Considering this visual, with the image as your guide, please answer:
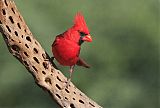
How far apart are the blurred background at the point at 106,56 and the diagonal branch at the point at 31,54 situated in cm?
366

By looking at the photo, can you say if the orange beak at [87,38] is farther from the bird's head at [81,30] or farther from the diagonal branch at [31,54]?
the diagonal branch at [31,54]

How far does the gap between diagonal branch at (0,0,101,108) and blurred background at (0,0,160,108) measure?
366 cm

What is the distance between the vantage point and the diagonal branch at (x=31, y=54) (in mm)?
2184

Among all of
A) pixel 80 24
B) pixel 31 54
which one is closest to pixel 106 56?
pixel 31 54

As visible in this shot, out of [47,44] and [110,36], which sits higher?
[110,36]

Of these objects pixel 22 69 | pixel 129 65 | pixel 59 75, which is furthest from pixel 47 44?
pixel 59 75

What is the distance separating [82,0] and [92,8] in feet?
0.55

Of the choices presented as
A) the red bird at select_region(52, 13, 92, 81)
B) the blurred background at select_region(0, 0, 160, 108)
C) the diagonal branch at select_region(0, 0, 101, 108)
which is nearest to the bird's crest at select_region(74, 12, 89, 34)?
the red bird at select_region(52, 13, 92, 81)

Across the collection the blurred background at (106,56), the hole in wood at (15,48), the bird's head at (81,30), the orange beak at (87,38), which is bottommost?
the orange beak at (87,38)

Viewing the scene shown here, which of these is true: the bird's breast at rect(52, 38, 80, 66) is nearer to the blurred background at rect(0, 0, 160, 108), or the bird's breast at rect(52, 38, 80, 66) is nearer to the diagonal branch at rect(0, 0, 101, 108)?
the diagonal branch at rect(0, 0, 101, 108)

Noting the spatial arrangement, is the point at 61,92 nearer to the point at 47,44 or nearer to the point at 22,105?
the point at 47,44

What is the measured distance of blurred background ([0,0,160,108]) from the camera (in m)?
6.20

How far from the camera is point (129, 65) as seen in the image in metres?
6.61

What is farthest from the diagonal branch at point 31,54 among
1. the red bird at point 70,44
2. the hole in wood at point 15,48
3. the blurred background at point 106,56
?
the blurred background at point 106,56
